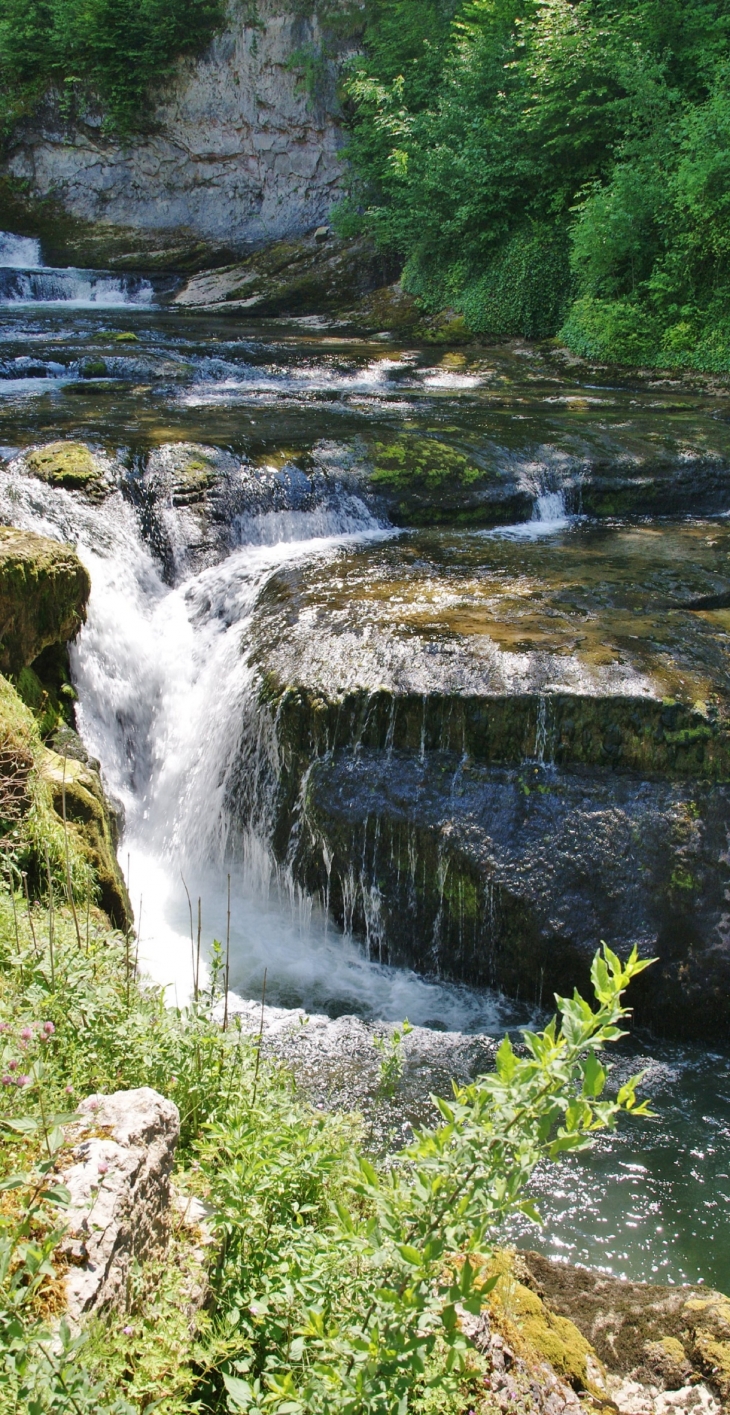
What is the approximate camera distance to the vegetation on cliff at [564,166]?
1341cm

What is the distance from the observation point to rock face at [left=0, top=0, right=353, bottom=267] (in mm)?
21125

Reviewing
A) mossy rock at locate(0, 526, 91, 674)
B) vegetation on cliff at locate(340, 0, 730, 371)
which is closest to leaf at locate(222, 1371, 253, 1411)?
mossy rock at locate(0, 526, 91, 674)

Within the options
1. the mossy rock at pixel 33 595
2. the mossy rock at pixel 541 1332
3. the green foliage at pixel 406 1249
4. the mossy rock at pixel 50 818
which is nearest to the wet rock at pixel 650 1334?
the mossy rock at pixel 541 1332

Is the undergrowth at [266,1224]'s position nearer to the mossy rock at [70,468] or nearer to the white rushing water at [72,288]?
the mossy rock at [70,468]

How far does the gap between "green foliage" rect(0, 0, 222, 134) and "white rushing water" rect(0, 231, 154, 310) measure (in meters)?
5.63

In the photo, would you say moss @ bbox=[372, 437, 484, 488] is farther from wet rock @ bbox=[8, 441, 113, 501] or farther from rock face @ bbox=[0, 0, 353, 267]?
rock face @ bbox=[0, 0, 353, 267]

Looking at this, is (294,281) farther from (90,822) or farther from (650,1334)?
(650,1334)

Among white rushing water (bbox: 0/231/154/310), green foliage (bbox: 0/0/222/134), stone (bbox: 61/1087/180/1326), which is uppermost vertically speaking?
green foliage (bbox: 0/0/222/134)

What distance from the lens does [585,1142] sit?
1380 mm

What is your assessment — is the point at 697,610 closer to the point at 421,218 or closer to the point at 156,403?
the point at 156,403

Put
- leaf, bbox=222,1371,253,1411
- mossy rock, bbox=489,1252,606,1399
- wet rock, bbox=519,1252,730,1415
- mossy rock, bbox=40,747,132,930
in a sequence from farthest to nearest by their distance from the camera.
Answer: mossy rock, bbox=40,747,132,930 < wet rock, bbox=519,1252,730,1415 < mossy rock, bbox=489,1252,606,1399 < leaf, bbox=222,1371,253,1411

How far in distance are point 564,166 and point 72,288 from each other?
9887 millimetres

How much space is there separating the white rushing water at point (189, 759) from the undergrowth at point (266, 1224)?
2331 millimetres

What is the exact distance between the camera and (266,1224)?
2086 mm
